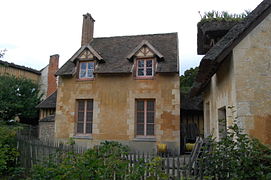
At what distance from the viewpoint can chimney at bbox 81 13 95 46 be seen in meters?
15.5

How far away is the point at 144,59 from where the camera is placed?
13.0 meters

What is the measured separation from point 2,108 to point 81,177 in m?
14.8

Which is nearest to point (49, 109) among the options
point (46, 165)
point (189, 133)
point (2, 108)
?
point (2, 108)

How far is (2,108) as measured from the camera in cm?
1631

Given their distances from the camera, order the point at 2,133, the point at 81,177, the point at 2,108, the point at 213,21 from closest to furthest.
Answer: the point at 81,177 < the point at 213,21 < the point at 2,133 < the point at 2,108

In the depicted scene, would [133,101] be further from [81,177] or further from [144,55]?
[81,177]

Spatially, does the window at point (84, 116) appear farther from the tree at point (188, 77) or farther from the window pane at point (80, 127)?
the tree at point (188, 77)

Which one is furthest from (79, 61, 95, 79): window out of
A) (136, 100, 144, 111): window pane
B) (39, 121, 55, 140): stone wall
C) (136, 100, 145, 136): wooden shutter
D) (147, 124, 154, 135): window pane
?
(147, 124, 154, 135): window pane

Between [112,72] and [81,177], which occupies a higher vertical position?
[112,72]

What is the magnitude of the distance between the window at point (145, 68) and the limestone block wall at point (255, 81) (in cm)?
772

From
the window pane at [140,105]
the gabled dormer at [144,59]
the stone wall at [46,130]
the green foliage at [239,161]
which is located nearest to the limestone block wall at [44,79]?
the stone wall at [46,130]

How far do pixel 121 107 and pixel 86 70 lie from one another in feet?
10.7

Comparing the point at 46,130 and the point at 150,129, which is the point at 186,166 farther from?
the point at 46,130

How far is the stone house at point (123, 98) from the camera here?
39.2 feet
